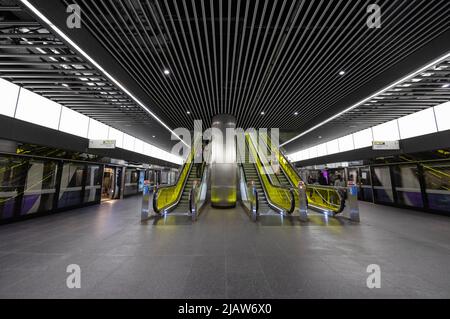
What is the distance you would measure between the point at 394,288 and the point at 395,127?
9.13 meters

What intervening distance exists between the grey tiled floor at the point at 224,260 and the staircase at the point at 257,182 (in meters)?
2.01

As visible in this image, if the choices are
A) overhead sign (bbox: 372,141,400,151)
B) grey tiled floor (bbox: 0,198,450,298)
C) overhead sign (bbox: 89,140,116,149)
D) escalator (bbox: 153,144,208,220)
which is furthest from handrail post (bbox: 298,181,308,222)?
overhead sign (bbox: 89,140,116,149)

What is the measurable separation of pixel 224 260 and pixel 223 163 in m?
5.43

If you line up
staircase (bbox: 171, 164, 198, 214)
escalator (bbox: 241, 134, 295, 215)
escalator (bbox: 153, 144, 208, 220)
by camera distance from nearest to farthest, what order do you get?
1. escalator (bbox: 153, 144, 208, 220)
2. escalator (bbox: 241, 134, 295, 215)
3. staircase (bbox: 171, 164, 198, 214)

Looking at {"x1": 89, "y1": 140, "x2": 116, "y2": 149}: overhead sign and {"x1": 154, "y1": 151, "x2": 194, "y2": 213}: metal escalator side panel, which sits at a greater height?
{"x1": 89, "y1": 140, "x2": 116, "y2": 149}: overhead sign

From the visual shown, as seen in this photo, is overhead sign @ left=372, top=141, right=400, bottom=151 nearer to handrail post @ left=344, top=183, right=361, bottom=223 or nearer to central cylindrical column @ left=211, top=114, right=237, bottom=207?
handrail post @ left=344, top=183, right=361, bottom=223

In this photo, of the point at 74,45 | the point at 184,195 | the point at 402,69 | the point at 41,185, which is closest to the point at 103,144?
the point at 41,185

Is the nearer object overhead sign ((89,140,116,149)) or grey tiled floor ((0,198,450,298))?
grey tiled floor ((0,198,450,298))

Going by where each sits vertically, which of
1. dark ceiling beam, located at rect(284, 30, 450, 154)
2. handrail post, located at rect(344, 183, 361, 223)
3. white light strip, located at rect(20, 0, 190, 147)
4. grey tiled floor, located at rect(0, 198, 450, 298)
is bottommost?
grey tiled floor, located at rect(0, 198, 450, 298)

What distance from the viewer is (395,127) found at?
8.02 metres

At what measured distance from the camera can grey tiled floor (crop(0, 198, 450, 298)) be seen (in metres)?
1.95

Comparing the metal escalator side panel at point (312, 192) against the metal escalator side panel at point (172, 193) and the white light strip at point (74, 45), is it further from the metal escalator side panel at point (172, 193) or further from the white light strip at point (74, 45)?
the white light strip at point (74, 45)

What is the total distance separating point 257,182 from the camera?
8562 millimetres

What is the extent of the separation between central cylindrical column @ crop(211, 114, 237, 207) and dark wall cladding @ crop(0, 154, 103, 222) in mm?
6020
